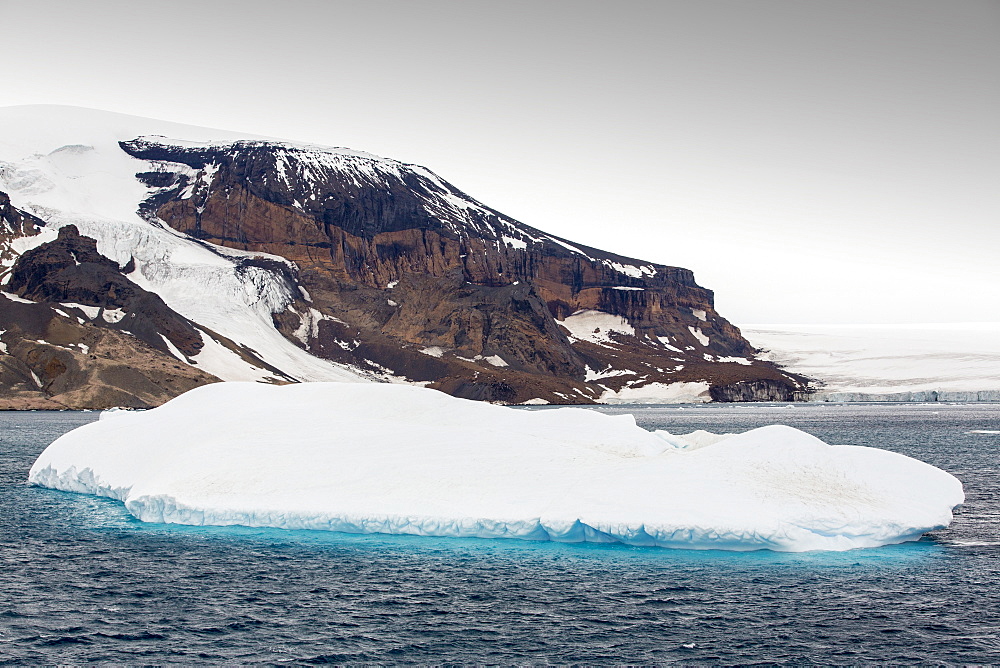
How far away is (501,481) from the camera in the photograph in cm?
3250

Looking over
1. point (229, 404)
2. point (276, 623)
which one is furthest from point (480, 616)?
point (229, 404)

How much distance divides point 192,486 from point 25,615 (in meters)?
12.5

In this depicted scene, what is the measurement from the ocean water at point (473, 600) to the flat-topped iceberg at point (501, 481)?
773 millimetres

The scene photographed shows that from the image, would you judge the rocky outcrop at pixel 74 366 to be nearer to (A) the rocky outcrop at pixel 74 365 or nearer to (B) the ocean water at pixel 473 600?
(A) the rocky outcrop at pixel 74 365

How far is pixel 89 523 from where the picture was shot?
35.7 m

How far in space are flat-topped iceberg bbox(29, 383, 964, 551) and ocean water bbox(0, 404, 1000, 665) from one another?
773 millimetres

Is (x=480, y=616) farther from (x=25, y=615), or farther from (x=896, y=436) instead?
(x=896, y=436)

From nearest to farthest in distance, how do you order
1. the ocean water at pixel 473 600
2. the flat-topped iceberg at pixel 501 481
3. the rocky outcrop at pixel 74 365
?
the ocean water at pixel 473 600 → the flat-topped iceberg at pixel 501 481 → the rocky outcrop at pixel 74 365

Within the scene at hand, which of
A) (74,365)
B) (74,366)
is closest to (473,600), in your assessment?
(74,366)

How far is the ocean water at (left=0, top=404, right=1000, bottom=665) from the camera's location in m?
18.8

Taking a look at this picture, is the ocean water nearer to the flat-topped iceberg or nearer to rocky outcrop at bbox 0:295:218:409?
the flat-topped iceberg

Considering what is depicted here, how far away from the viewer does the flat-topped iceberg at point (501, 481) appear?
93.5ft

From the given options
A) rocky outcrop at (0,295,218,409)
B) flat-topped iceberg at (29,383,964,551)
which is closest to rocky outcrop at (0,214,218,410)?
rocky outcrop at (0,295,218,409)

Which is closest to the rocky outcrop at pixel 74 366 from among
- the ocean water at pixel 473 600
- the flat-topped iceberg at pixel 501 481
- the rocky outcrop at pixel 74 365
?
the rocky outcrop at pixel 74 365
